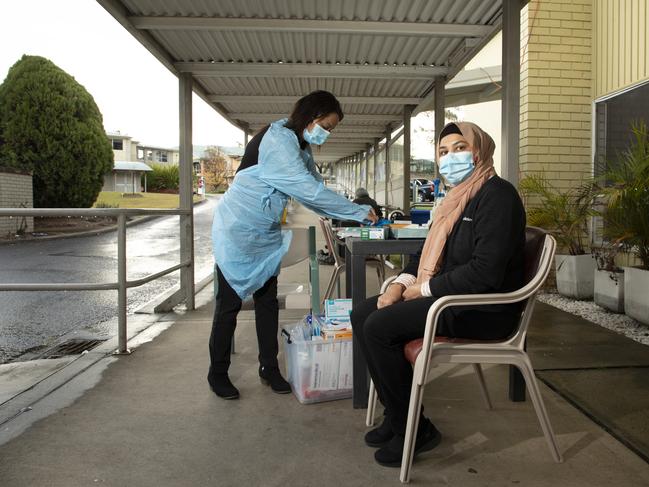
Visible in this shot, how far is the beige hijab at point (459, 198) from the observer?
2.32 m

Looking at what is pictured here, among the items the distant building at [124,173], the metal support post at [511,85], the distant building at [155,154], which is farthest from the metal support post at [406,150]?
the distant building at [155,154]

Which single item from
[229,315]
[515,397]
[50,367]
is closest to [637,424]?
[515,397]

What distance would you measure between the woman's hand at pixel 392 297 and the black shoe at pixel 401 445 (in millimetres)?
520

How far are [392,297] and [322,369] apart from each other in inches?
30.5

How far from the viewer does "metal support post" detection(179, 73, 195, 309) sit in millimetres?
5555

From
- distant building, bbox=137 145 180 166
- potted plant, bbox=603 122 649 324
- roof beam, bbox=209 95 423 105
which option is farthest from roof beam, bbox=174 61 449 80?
distant building, bbox=137 145 180 166

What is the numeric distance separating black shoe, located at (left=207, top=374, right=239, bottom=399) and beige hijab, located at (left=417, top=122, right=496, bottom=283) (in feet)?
4.35

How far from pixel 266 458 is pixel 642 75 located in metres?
5.43

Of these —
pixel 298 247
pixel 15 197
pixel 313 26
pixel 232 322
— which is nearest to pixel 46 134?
pixel 15 197

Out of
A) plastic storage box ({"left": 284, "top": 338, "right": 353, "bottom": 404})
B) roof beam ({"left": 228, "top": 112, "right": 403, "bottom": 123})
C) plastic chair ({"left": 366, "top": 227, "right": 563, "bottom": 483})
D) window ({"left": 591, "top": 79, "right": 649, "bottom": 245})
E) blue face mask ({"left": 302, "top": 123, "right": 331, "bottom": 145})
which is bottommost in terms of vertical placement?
plastic storage box ({"left": 284, "top": 338, "right": 353, "bottom": 404})

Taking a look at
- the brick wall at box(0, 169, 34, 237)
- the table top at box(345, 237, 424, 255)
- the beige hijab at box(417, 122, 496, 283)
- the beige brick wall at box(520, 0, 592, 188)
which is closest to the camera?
the beige hijab at box(417, 122, 496, 283)

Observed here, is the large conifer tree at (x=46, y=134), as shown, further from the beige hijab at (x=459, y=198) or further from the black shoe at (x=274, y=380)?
the beige hijab at (x=459, y=198)

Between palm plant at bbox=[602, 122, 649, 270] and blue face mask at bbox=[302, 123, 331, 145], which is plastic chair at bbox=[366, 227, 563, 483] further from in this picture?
palm plant at bbox=[602, 122, 649, 270]

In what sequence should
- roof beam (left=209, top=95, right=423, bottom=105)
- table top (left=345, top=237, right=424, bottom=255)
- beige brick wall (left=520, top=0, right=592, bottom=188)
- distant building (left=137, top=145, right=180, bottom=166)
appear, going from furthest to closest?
distant building (left=137, top=145, right=180, bottom=166) < roof beam (left=209, top=95, right=423, bottom=105) < beige brick wall (left=520, top=0, right=592, bottom=188) < table top (left=345, top=237, right=424, bottom=255)
